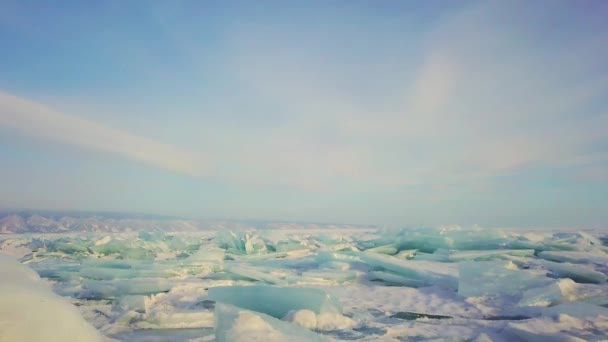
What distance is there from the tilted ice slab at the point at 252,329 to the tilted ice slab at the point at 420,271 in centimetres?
273

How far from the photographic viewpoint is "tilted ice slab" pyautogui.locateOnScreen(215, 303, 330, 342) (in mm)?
1857

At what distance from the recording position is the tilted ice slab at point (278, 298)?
111 inches

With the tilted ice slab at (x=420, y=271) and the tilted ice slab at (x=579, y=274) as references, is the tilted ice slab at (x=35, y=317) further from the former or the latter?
the tilted ice slab at (x=579, y=274)

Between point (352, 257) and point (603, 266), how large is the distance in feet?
11.3

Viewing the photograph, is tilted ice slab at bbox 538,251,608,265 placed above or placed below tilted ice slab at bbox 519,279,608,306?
above

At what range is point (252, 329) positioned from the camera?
74.9 inches

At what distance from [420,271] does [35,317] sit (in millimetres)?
4077

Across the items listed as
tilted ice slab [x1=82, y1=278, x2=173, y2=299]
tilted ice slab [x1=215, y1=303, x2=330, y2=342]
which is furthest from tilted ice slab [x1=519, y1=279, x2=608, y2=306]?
tilted ice slab [x1=82, y1=278, x2=173, y2=299]

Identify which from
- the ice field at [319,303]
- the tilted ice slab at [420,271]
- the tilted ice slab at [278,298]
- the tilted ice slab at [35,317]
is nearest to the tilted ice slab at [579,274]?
the ice field at [319,303]

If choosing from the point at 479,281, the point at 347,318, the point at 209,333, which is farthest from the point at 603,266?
the point at 209,333

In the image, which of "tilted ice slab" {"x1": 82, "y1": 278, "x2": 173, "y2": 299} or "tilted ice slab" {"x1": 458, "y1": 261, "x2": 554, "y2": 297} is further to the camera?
"tilted ice slab" {"x1": 82, "y1": 278, "x2": 173, "y2": 299}

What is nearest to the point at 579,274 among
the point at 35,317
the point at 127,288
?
the point at 127,288

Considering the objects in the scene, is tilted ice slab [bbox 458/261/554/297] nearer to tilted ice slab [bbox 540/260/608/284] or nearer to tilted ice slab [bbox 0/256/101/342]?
tilted ice slab [bbox 540/260/608/284]

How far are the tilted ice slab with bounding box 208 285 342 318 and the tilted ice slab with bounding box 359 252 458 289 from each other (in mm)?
1971
